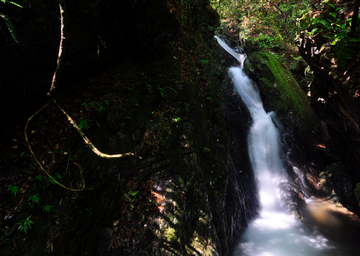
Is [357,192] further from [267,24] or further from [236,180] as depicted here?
[267,24]

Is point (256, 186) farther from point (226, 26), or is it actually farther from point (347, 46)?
point (226, 26)

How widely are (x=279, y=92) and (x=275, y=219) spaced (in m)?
6.90

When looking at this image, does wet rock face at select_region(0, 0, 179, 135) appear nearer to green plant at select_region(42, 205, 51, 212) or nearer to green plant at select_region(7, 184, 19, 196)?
green plant at select_region(7, 184, 19, 196)

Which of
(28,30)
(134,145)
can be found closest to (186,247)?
(134,145)

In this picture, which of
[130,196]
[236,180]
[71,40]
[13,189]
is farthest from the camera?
[236,180]

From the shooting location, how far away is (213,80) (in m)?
7.95

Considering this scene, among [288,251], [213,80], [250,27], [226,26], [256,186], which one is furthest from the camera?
[226,26]

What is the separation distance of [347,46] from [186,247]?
5.52 meters

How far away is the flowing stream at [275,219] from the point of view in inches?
276

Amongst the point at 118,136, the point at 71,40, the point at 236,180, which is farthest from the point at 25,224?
the point at 236,180

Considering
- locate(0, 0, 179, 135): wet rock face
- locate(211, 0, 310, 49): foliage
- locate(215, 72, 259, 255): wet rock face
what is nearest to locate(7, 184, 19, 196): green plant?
locate(0, 0, 179, 135): wet rock face

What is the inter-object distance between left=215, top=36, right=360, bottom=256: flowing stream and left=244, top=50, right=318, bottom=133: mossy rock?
0.59 meters

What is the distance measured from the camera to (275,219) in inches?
344

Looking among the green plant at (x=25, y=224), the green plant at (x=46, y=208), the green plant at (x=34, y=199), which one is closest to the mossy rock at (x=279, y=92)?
the green plant at (x=46, y=208)
